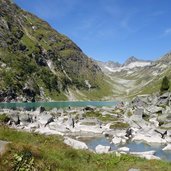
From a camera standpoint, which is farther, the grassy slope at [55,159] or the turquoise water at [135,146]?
the turquoise water at [135,146]

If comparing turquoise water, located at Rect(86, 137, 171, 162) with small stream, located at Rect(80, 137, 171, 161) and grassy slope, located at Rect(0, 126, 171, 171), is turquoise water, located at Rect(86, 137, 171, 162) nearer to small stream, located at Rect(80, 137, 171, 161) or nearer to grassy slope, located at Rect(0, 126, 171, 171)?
small stream, located at Rect(80, 137, 171, 161)

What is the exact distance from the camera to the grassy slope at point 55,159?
667 inches

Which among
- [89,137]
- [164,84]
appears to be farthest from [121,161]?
[164,84]

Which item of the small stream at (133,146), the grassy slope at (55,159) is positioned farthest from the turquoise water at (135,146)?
the grassy slope at (55,159)

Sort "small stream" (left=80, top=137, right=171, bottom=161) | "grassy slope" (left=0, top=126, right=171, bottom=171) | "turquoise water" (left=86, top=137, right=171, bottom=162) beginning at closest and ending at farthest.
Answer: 1. "grassy slope" (left=0, top=126, right=171, bottom=171)
2. "turquoise water" (left=86, top=137, right=171, bottom=162)
3. "small stream" (left=80, top=137, right=171, bottom=161)

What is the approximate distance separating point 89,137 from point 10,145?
5194cm

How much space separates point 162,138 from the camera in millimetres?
62938

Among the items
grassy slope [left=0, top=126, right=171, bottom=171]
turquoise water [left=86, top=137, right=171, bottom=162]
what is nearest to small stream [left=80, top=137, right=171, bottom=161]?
turquoise water [left=86, top=137, right=171, bottom=162]

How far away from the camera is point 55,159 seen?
61.6 ft

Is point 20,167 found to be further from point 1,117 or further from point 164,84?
point 164,84

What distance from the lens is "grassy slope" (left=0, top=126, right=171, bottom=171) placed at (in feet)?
55.6

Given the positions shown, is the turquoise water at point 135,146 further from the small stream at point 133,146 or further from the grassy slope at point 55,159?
the grassy slope at point 55,159

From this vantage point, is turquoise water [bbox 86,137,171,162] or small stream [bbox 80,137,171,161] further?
small stream [bbox 80,137,171,161]

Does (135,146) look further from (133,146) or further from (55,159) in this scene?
(55,159)
